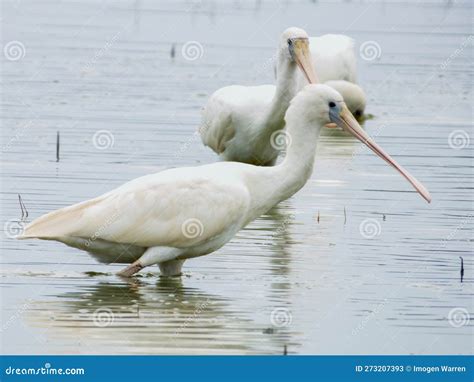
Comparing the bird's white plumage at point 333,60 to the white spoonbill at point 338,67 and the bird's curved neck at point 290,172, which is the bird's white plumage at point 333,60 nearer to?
the white spoonbill at point 338,67

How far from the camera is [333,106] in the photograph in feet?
39.6

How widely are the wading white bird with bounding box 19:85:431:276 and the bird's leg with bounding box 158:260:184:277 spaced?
18 millimetres

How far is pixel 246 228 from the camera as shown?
46.8 ft

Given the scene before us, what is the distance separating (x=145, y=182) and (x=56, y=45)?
17876 mm

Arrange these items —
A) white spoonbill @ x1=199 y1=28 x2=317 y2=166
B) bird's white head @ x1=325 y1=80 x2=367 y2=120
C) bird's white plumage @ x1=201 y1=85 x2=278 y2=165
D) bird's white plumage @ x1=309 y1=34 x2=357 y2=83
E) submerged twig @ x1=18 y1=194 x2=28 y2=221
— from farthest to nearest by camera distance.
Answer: bird's white plumage @ x1=309 y1=34 x2=357 y2=83 → bird's white head @ x1=325 y1=80 x2=367 y2=120 → bird's white plumage @ x1=201 y1=85 x2=278 y2=165 → white spoonbill @ x1=199 y1=28 x2=317 y2=166 → submerged twig @ x1=18 y1=194 x2=28 y2=221

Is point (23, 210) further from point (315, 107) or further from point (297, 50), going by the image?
point (297, 50)

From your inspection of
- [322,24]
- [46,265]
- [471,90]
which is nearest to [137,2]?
[322,24]

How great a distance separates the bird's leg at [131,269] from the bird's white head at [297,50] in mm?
4724

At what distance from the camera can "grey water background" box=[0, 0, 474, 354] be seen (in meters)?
10.6

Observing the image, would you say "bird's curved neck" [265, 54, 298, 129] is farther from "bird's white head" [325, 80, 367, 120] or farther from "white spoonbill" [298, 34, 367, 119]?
"white spoonbill" [298, 34, 367, 119]

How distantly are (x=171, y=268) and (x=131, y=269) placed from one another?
1.43 ft

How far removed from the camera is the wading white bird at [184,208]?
11.6 metres

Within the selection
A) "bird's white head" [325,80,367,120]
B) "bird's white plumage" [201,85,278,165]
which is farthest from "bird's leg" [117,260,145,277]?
"bird's white head" [325,80,367,120]

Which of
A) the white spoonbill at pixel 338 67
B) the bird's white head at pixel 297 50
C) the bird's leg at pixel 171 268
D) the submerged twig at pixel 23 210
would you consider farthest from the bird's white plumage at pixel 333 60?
the bird's leg at pixel 171 268
